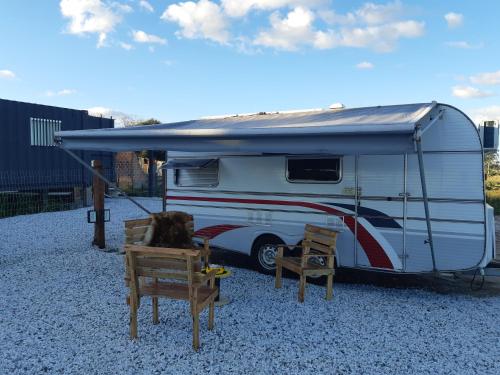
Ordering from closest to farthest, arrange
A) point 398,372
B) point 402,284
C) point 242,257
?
1. point 398,372
2. point 402,284
3. point 242,257

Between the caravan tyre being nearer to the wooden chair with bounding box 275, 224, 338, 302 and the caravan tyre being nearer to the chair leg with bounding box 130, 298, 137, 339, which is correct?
the wooden chair with bounding box 275, 224, 338, 302

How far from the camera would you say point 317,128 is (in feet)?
14.1

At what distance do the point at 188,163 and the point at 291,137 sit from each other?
122 inches

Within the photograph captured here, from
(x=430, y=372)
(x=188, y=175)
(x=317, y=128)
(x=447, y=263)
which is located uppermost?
(x=317, y=128)

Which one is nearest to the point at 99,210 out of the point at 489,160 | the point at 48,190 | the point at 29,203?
the point at 29,203

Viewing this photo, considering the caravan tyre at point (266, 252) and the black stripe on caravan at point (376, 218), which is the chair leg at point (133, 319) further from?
the black stripe on caravan at point (376, 218)

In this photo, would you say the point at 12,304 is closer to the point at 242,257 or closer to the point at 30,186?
the point at 242,257

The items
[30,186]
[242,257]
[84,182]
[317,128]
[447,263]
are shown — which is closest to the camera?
[317,128]

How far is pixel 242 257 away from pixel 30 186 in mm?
9409

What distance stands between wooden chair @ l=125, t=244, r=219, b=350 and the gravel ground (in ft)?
1.15

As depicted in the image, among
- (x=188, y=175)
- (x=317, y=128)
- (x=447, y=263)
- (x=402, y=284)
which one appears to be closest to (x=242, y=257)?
(x=188, y=175)

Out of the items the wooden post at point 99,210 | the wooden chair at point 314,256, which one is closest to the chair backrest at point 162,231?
the wooden chair at point 314,256

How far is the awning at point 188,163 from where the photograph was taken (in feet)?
23.1

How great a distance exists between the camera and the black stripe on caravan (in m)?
5.68
